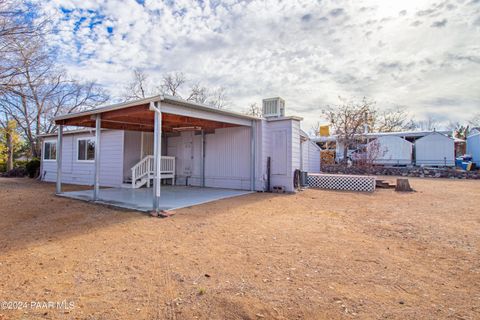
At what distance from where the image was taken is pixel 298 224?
514 centimetres

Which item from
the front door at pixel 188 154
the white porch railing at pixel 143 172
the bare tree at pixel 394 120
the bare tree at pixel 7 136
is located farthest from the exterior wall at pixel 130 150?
the bare tree at pixel 394 120

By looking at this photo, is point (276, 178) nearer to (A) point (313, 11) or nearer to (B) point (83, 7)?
(A) point (313, 11)

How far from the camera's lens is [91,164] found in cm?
1244

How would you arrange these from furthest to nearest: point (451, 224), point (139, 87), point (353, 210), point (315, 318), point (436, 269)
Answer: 1. point (139, 87)
2. point (353, 210)
3. point (451, 224)
4. point (436, 269)
5. point (315, 318)

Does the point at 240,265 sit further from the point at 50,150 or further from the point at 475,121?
the point at 475,121

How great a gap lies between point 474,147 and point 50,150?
29062 millimetres

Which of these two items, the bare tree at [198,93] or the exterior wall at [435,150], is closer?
the exterior wall at [435,150]

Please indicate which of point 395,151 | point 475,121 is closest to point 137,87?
point 395,151

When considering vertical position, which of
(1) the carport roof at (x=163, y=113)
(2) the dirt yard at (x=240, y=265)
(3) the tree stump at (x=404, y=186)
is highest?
(1) the carport roof at (x=163, y=113)

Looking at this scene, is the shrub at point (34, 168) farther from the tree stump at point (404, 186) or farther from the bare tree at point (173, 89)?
the tree stump at point (404, 186)

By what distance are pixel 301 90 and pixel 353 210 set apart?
403 inches

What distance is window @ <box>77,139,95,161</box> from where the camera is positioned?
1244 cm

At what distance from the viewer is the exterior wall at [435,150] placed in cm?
1848

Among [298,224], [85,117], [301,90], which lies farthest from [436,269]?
[301,90]
